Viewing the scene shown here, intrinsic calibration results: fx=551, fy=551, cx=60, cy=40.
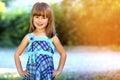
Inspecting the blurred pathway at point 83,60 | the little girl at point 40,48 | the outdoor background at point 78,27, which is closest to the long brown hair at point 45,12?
the little girl at point 40,48

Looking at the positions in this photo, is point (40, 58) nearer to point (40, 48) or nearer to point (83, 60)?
point (40, 48)

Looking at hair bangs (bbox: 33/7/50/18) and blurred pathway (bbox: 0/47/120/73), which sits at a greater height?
hair bangs (bbox: 33/7/50/18)

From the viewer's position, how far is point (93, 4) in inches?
329

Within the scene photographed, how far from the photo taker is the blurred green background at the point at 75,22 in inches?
333

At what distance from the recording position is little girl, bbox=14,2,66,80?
5051mm

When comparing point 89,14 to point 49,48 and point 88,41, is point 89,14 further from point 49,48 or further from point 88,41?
point 49,48

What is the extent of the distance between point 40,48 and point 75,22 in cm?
376

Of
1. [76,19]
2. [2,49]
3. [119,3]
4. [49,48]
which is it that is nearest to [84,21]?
[76,19]

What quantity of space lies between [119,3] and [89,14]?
0.62m

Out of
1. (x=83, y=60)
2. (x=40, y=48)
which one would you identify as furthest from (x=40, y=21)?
(x=83, y=60)

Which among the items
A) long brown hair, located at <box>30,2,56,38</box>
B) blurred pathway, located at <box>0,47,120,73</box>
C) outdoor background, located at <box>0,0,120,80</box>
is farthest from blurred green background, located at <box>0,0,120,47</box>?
long brown hair, located at <box>30,2,56,38</box>

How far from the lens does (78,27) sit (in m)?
8.80

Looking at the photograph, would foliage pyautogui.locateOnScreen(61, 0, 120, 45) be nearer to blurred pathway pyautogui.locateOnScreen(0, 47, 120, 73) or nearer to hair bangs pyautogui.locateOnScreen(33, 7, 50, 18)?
blurred pathway pyautogui.locateOnScreen(0, 47, 120, 73)

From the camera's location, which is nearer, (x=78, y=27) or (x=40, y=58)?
(x=40, y=58)
